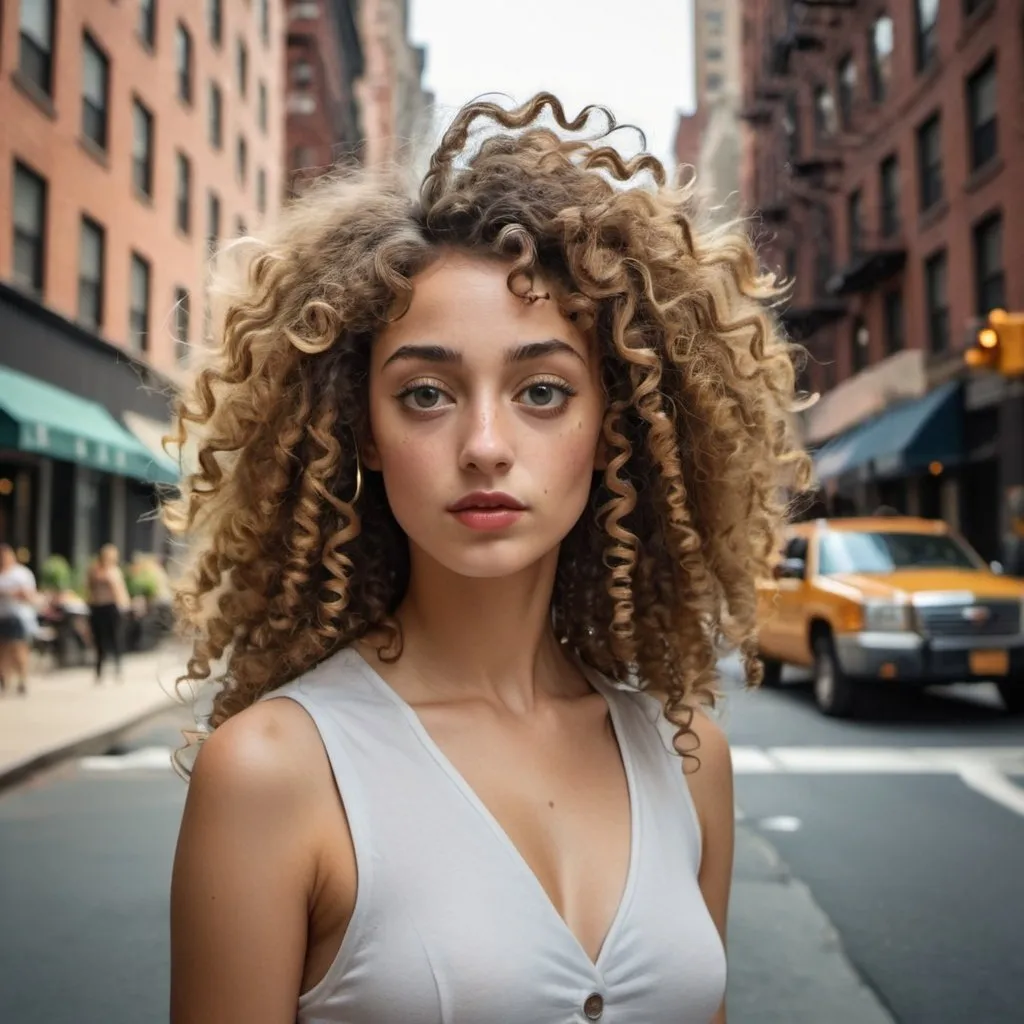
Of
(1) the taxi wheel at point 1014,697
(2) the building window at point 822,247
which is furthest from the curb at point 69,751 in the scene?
(2) the building window at point 822,247

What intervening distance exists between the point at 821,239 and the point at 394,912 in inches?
1302

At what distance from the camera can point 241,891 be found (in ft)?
4.61

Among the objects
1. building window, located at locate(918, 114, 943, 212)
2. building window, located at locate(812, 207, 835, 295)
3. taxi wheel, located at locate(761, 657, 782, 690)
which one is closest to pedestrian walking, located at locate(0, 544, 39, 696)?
taxi wheel, located at locate(761, 657, 782, 690)

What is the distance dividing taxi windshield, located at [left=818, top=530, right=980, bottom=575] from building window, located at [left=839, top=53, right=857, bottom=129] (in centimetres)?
2045

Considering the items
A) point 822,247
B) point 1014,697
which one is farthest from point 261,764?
point 822,247

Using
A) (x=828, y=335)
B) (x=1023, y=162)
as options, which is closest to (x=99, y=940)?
(x=1023, y=162)

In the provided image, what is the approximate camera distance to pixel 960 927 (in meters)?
4.91

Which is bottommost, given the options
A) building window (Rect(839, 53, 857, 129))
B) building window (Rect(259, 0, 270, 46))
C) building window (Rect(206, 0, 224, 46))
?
building window (Rect(839, 53, 857, 129))

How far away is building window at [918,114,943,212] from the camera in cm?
2430

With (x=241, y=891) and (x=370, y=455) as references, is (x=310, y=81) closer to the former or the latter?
(x=370, y=455)

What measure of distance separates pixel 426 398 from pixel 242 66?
3477cm

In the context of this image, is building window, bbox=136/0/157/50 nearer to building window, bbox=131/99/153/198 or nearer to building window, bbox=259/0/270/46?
building window, bbox=131/99/153/198

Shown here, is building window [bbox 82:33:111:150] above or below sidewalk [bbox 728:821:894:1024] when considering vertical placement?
above

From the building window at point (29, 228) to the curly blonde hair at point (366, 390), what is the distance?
58.4 ft
